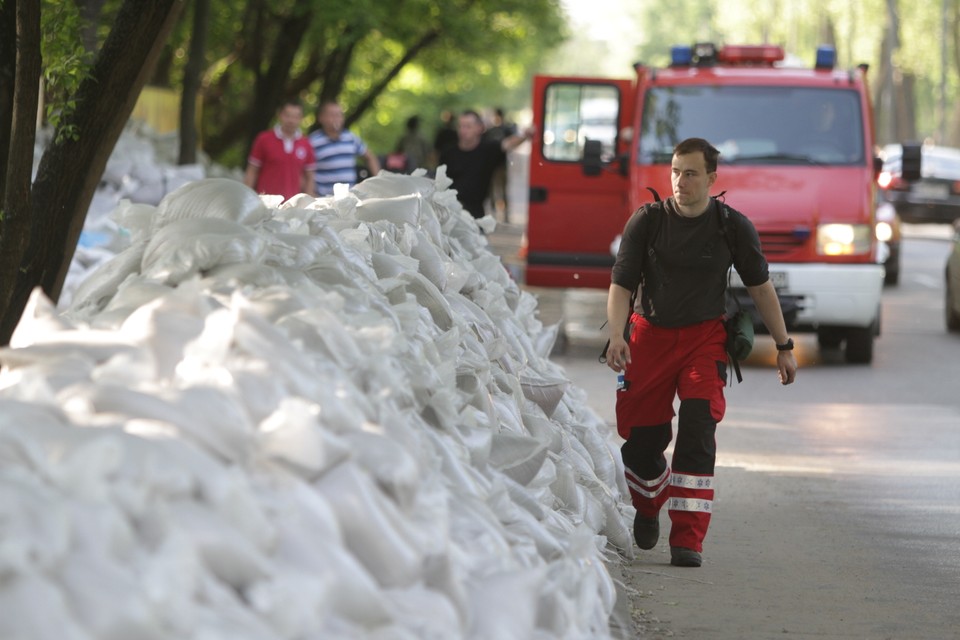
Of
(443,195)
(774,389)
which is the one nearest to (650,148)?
(774,389)

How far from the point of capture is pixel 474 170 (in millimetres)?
14445

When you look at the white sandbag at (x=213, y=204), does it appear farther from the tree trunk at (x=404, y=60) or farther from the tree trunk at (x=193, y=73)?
the tree trunk at (x=404, y=60)

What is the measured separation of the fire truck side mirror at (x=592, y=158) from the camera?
14312mm

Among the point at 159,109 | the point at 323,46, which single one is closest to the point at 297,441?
the point at 159,109

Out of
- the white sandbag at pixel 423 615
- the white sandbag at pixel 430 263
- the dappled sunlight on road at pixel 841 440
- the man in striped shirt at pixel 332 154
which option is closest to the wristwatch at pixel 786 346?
the white sandbag at pixel 430 263

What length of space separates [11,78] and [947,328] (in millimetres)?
12641

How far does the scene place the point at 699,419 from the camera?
6.88 meters

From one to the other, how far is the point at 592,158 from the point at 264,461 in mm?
10622

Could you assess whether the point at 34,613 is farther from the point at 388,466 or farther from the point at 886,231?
the point at 886,231

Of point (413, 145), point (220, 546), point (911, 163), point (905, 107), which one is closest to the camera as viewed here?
point (220, 546)

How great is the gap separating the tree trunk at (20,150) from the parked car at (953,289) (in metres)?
12.0

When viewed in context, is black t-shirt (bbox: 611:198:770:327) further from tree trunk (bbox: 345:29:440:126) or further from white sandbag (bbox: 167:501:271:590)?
tree trunk (bbox: 345:29:440:126)

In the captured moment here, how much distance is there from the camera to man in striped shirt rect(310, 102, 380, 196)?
1496cm

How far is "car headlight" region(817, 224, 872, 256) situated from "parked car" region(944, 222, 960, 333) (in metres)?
3.65
